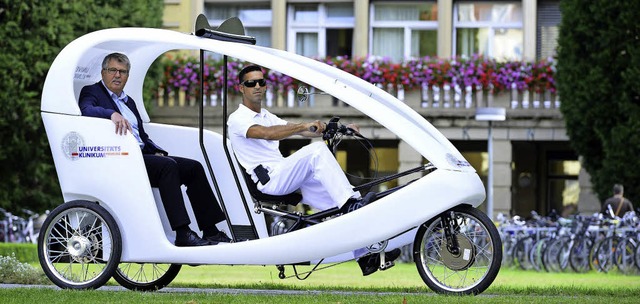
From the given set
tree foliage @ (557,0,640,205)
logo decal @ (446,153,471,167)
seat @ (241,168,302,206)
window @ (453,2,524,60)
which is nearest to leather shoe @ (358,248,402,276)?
seat @ (241,168,302,206)

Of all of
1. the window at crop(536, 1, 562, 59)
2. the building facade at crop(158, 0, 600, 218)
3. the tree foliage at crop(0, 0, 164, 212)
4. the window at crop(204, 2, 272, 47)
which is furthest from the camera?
the window at crop(204, 2, 272, 47)

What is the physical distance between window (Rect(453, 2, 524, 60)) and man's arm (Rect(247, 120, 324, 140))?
24863 millimetres

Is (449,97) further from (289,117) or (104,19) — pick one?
(104,19)

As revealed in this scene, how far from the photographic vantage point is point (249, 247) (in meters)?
10.8

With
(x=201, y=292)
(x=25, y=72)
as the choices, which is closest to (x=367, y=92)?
(x=201, y=292)

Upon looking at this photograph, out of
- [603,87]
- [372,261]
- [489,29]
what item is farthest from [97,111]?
[489,29]

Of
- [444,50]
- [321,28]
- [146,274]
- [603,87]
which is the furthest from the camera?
[321,28]

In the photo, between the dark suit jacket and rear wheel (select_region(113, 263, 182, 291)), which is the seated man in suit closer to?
the dark suit jacket

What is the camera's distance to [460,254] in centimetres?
1055

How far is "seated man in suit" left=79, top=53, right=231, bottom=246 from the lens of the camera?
11.1 metres

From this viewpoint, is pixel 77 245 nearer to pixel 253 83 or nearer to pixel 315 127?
pixel 253 83

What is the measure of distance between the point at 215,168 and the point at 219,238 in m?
0.71

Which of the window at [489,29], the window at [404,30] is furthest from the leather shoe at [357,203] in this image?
the window at [404,30]

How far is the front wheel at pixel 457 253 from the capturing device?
34.2 ft
